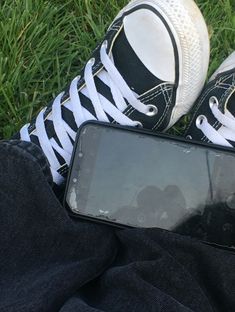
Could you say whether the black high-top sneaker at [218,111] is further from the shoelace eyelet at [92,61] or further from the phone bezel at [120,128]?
the shoelace eyelet at [92,61]

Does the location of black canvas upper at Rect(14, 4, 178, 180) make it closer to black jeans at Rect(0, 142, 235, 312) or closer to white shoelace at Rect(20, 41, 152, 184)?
white shoelace at Rect(20, 41, 152, 184)

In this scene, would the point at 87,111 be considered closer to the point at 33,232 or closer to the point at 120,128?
the point at 120,128

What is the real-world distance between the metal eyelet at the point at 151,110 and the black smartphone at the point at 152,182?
0.04m

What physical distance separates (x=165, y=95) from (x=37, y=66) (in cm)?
26

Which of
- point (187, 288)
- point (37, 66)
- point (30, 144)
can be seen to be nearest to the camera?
point (187, 288)

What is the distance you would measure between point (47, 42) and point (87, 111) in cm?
18

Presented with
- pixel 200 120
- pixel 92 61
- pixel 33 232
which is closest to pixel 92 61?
pixel 92 61

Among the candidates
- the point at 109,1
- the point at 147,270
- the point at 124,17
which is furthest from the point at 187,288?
the point at 109,1

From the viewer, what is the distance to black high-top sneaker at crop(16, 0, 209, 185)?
1.07m

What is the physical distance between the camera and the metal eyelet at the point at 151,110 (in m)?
1.10

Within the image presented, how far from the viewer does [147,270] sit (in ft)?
3.01

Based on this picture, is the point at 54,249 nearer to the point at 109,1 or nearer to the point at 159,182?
the point at 159,182

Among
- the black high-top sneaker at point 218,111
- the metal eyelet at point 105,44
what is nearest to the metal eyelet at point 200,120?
the black high-top sneaker at point 218,111

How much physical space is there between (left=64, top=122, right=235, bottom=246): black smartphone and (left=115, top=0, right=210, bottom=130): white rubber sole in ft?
0.30
